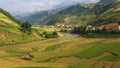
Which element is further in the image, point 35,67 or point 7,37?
point 7,37

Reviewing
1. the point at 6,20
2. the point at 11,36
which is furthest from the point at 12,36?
the point at 6,20

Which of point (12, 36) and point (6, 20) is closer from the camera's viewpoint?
point (12, 36)

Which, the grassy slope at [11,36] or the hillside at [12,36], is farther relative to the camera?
the grassy slope at [11,36]

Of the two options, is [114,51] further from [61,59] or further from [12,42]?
[12,42]

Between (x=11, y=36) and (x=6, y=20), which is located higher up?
(x=6, y=20)

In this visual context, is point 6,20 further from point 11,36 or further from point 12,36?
point 11,36

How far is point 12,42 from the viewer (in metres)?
135

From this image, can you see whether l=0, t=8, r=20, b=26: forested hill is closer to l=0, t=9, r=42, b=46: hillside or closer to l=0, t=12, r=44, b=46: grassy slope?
l=0, t=9, r=42, b=46: hillside

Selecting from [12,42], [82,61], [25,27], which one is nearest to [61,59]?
[82,61]

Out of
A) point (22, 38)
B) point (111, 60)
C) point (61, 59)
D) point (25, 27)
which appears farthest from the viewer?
point (25, 27)

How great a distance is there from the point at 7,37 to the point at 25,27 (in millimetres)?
22241

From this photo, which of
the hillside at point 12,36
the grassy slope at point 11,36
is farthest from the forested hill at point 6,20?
the grassy slope at point 11,36

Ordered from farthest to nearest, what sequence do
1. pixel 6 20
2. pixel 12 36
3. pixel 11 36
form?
1. pixel 6 20
2. pixel 12 36
3. pixel 11 36

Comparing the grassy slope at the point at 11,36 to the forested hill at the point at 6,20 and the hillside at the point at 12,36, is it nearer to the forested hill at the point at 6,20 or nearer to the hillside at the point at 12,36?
the hillside at the point at 12,36
